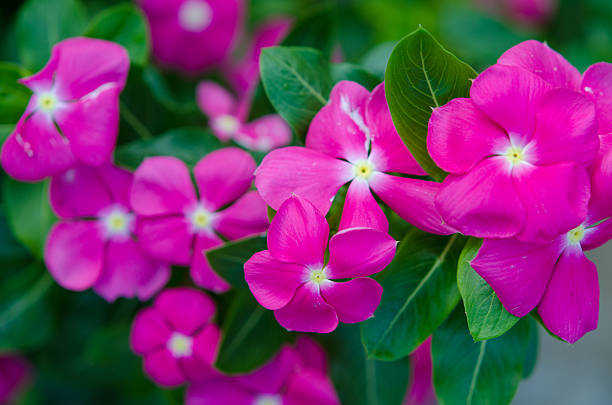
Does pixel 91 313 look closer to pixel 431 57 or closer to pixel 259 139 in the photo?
pixel 259 139

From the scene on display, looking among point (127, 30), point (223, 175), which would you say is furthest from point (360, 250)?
point (127, 30)

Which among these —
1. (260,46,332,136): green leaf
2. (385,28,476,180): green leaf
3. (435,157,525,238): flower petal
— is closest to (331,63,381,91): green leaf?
(260,46,332,136): green leaf

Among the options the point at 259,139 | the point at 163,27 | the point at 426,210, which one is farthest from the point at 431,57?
the point at 163,27

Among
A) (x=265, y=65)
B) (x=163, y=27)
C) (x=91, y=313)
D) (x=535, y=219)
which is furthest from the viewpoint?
(x=163, y=27)

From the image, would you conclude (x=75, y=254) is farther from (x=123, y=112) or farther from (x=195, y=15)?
(x=195, y=15)

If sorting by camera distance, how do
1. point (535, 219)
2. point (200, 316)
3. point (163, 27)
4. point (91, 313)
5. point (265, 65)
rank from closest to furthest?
point (535, 219) < point (265, 65) < point (200, 316) < point (91, 313) < point (163, 27)

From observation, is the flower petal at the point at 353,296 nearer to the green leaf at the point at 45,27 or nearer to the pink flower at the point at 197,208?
the pink flower at the point at 197,208
